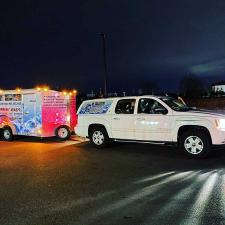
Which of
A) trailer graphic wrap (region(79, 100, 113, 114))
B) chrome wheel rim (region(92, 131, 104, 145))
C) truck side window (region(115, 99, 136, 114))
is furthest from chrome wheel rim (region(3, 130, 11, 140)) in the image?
truck side window (region(115, 99, 136, 114))

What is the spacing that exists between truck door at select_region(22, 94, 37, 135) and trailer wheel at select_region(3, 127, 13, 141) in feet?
Answer: 2.95

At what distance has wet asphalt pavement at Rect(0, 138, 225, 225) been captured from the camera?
→ 18.6 ft

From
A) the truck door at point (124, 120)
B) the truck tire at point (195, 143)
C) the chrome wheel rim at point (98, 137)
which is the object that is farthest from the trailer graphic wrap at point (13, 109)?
the truck tire at point (195, 143)

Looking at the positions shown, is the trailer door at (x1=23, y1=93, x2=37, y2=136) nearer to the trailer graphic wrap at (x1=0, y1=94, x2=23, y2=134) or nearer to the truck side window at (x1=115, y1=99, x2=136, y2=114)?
the trailer graphic wrap at (x1=0, y1=94, x2=23, y2=134)

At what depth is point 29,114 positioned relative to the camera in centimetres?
1605

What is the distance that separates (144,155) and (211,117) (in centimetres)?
236

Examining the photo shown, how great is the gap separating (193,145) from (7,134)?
30.8ft

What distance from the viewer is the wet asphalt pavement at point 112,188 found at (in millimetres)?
5676

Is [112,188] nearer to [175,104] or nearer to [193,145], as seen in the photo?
[193,145]

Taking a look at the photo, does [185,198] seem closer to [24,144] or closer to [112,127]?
[112,127]

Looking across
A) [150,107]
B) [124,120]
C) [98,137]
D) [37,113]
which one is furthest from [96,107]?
[37,113]

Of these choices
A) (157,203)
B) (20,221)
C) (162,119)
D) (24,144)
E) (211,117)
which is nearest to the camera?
(20,221)

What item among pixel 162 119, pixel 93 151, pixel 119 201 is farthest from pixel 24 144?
pixel 119 201

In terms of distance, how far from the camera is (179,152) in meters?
11.8
